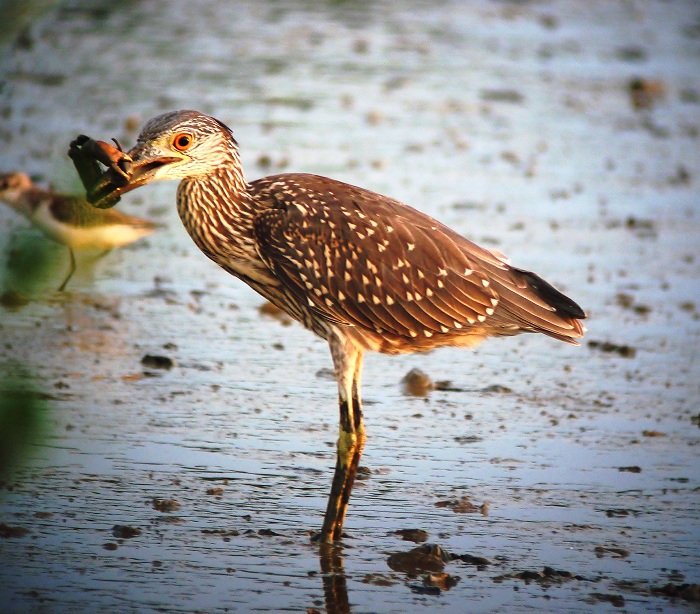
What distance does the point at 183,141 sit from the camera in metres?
5.93

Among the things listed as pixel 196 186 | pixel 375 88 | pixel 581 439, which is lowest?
pixel 581 439

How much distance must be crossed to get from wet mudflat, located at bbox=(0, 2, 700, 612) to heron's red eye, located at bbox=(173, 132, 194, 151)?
79 centimetres

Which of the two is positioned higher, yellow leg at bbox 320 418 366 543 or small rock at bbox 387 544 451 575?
yellow leg at bbox 320 418 366 543

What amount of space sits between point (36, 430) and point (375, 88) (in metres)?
14.0

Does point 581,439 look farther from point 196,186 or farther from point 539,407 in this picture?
point 196,186

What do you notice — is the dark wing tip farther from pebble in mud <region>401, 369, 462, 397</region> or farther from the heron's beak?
the heron's beak

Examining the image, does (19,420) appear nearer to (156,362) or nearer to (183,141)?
(183,141)

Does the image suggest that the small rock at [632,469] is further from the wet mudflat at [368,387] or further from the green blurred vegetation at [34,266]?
the green blurred vegetation at [34,266]

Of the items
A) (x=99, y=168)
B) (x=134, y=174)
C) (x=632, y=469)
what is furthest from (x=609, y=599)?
(x=99, y=168)

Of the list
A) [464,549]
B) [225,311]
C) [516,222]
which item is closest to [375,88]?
[516,222]

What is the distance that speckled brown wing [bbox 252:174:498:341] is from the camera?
6.01m

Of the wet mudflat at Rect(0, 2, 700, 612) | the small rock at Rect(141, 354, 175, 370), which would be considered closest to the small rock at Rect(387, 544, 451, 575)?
the wet mudflat at Rect(0, 2, 700, 612)

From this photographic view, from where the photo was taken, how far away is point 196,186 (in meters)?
6.07

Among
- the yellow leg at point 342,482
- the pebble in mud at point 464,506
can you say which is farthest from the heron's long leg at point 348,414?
the pebble in mud at point 464,506
